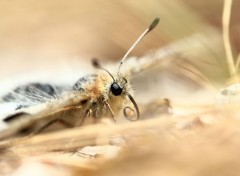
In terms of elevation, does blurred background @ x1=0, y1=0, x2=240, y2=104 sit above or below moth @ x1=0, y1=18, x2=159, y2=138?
above

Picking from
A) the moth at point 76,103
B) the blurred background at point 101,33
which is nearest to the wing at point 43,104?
the moth at point 76,103

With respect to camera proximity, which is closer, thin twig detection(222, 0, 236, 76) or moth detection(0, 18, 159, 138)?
moth detection(0, 18, 159, 138)

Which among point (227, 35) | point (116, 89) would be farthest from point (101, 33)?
point (116, 89)

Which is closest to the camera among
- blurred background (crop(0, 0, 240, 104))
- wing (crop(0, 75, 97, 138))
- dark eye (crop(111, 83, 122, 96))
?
wing (crop(0, 75, 97, 138))

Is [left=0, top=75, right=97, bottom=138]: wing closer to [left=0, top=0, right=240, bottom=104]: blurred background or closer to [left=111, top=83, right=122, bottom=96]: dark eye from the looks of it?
[left=111, top=83, right=122, bottom=96]: dark eye

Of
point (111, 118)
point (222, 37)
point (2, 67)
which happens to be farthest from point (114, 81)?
point (2, 67)

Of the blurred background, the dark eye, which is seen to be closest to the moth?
the dark eye

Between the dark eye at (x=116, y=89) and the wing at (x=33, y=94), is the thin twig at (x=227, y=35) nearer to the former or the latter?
the dark eye at (x=116, y=89)

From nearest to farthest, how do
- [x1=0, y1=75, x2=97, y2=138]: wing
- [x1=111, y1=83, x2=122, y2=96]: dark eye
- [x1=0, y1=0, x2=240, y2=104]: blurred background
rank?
1. [x1=0, y1=75, x2=97, y2=138]: wing
2. [x1=111, y1=83, x2=122, y2=96]: dark eye
3. [x1=0, y1=0, x2=240, y2=104]: blurred background
